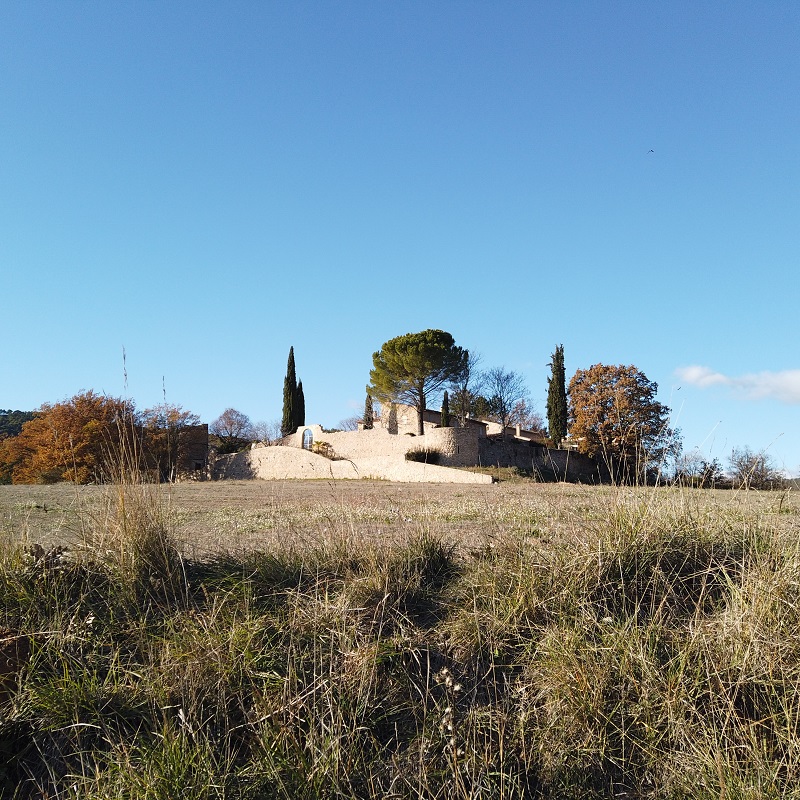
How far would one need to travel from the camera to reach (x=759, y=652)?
3760 mm

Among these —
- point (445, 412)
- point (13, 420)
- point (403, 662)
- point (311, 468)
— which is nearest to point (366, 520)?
point (403, 662)

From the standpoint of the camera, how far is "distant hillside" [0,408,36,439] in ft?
141

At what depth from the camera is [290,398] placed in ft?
156

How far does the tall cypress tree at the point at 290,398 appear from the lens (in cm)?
4741

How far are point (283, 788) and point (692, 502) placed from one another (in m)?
4.02

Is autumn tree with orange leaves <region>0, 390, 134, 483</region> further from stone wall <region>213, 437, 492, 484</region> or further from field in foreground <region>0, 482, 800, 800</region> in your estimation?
field in foreground <region>0, 482, 800, 800</region>

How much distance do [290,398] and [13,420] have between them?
19530 mm

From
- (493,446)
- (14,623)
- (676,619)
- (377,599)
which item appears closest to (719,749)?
(676,619)

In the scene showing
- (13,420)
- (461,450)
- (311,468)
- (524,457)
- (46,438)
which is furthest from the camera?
(13,420)

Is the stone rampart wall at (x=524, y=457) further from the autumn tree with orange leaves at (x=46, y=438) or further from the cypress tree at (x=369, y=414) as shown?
the autumn tree with orange leaves at (x=46, y=438)

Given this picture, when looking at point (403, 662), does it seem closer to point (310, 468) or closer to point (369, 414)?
point (310, 468)

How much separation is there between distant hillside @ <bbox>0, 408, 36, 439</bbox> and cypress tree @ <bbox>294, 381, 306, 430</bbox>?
672 inches

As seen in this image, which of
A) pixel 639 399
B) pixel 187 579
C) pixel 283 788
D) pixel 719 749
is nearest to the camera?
pixel 283 788

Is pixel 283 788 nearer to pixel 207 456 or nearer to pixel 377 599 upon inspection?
pixel 377 599
